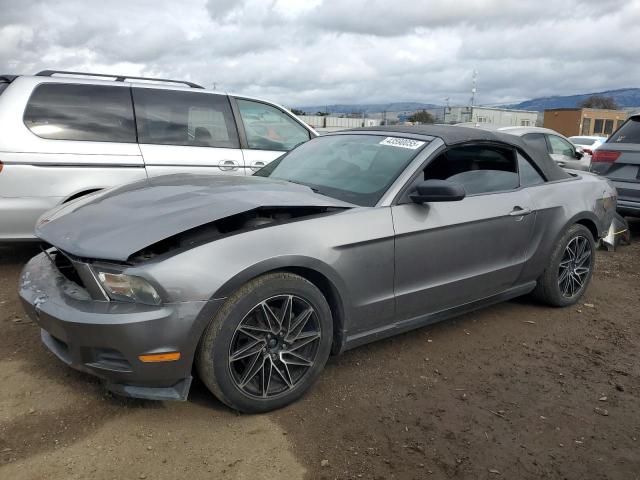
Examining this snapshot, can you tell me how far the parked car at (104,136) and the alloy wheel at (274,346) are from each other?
2.39 meters

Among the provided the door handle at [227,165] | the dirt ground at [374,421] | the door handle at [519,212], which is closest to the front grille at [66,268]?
the dirt ground at [374,421]

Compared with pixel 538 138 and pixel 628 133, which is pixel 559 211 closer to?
pixel 628 133

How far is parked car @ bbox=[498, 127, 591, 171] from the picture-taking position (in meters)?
8.89

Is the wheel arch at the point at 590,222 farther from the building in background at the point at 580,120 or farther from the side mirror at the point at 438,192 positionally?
the building in background at the point at 580,120

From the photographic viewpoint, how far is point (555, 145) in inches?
373

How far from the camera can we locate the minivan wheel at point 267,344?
246cm

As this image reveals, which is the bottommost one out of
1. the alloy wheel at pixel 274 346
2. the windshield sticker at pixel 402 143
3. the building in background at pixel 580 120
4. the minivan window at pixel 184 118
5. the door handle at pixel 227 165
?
the building in background at pixel 580 120

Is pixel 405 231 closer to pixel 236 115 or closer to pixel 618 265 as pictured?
pixel 236 115

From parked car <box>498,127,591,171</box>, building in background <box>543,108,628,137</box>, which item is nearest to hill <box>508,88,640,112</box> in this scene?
building in background <box>543,108,628,137</box>

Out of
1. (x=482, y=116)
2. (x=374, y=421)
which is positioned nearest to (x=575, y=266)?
(x=374, y=421)

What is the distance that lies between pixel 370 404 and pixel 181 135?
358cm

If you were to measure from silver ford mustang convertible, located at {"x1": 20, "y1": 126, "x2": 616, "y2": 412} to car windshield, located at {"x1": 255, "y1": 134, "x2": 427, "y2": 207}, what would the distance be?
1cm

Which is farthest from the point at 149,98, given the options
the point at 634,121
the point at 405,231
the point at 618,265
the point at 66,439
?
the point at 634,121

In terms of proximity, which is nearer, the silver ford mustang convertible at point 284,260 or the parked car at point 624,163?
the silver ford mustang convertible at point 284,260
